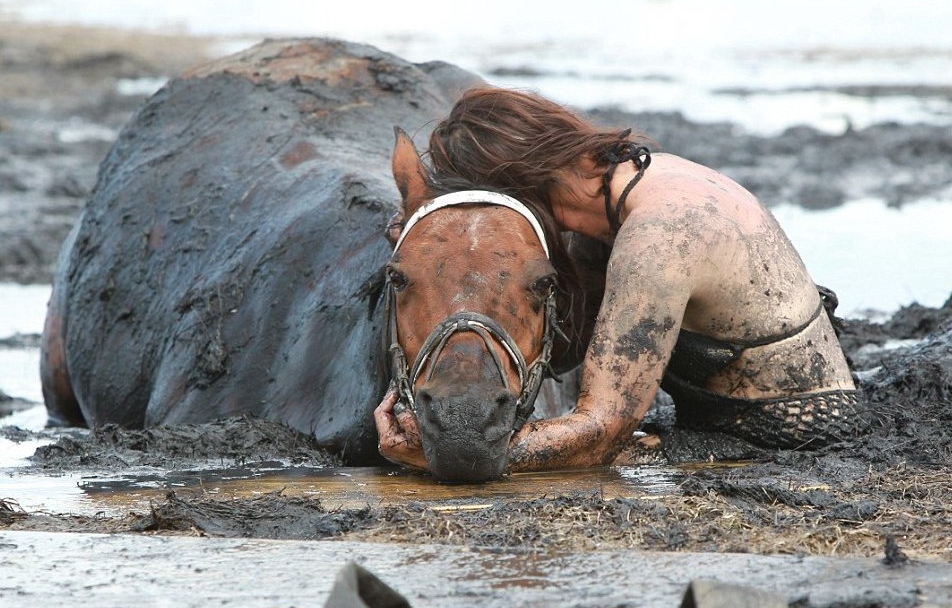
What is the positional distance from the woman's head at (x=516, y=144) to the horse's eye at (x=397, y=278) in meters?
0.40

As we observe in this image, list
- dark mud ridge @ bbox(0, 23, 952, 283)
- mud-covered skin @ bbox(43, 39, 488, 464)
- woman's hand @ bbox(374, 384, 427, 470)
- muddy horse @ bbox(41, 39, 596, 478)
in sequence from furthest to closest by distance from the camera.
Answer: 1. dark mud ridge @ bbox(0, 23, 952, 283)
2. mud-covered skin @ bbox(43, 39, 488, 464)
3. muddy horse @ bbox(41, 39, 596, 478)
4. woman's hand @ bbox(374, 384, 427, 470)

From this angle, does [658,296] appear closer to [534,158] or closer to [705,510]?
[534,158]

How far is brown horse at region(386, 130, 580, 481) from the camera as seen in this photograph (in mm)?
3820

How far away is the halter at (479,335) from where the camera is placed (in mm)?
3971

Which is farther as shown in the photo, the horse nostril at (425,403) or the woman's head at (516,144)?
the woman's head at (516,144)

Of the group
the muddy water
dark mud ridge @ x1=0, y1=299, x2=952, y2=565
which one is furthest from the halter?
dark mud ridge @ x1=0, y1=299, x2=952, y2=565

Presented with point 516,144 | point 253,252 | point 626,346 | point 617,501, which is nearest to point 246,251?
point 253,252

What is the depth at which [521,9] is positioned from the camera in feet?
109

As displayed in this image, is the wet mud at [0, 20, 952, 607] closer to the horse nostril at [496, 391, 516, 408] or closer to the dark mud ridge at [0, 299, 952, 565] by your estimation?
the dark mud ridge at [0, 299, 952, 565]

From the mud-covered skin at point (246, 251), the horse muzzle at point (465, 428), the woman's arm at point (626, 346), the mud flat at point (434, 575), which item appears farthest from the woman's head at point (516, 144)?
the mud flat at point (434, 575)

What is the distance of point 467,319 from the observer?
13.1 feet

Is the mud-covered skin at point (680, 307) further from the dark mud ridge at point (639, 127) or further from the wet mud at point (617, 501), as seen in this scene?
the dark mud ridge at point (639, 127)

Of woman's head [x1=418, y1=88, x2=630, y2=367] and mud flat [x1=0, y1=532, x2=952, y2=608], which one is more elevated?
woman's head [x1=418, y1=88, x2=630, y2=367]

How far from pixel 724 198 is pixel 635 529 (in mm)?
1501
